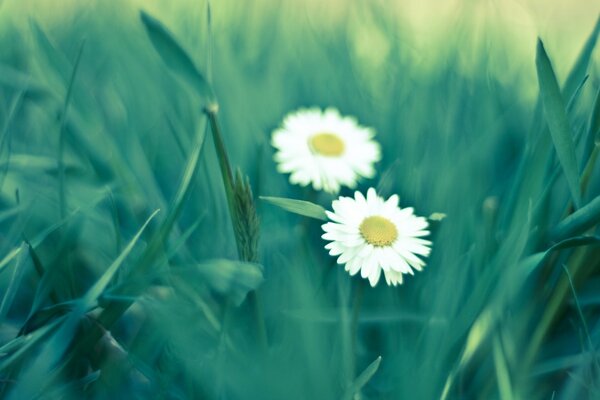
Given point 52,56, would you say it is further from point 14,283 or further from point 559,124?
point 559,124

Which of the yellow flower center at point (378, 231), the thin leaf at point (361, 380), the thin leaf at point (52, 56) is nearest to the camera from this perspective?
the thin leaf at point (361, 380)

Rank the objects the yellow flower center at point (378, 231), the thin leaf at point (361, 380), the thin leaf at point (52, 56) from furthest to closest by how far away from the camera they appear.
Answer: the thin leaf at point (52, 56), the yellow flower center at point (378, 231), the thin leaf at point (361, 380)

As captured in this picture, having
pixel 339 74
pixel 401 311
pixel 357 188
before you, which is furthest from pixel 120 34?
pixel 401 311

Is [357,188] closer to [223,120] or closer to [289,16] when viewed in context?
[223,120]

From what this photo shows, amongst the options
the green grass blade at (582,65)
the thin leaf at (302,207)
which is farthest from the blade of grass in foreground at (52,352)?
the green grass blade at (582,65)

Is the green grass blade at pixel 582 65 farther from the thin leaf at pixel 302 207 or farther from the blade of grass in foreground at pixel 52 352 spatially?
the blade of grass in foreground at pixel 52 352

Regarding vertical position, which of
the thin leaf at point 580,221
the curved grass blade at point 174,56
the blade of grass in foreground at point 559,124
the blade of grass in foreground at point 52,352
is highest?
the blade of grass in foreground at point 559,124

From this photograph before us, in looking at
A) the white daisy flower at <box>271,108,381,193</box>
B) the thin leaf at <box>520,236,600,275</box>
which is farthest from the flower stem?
the thin leaf at <box>520,236,600,275</box>
